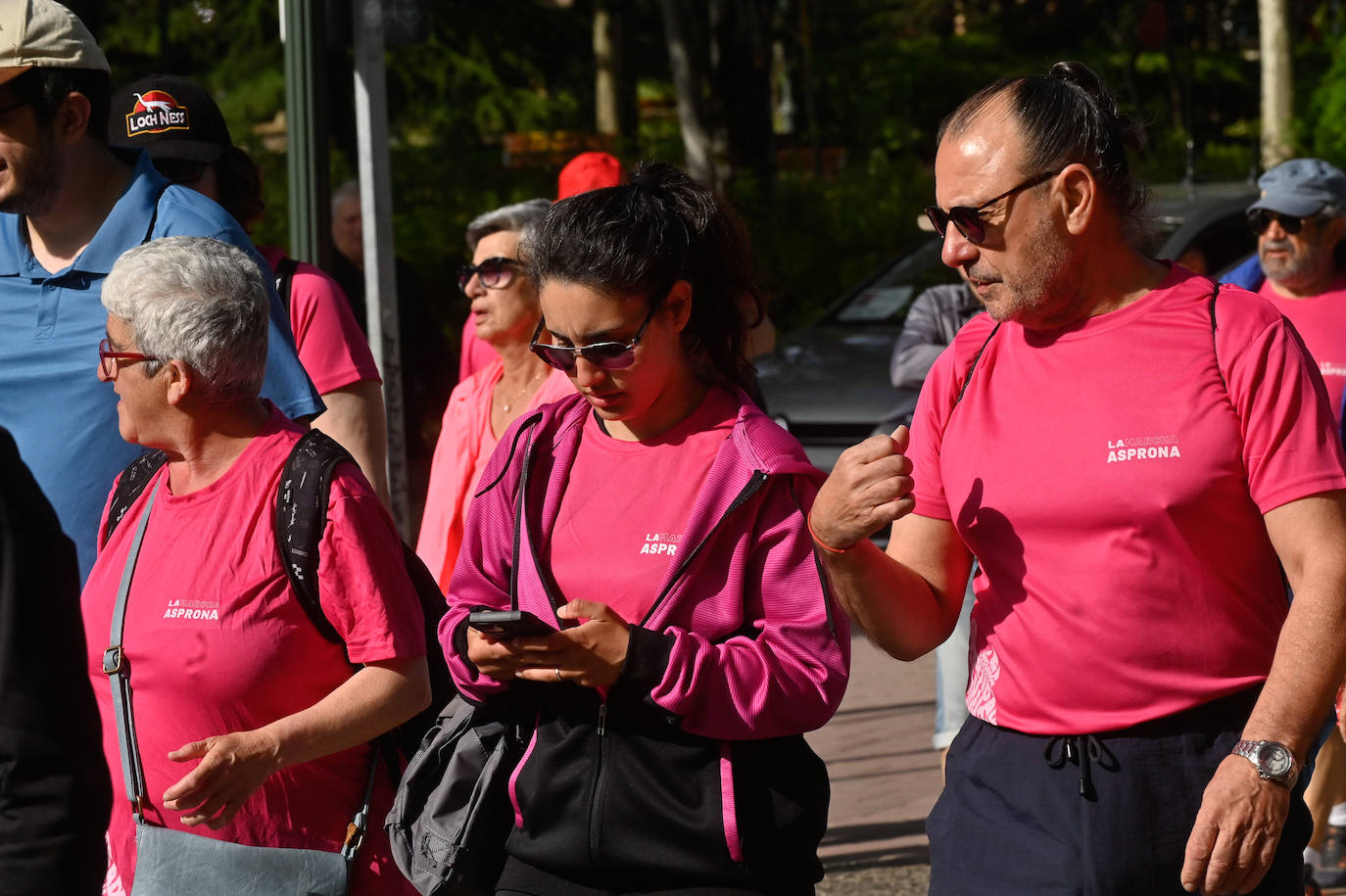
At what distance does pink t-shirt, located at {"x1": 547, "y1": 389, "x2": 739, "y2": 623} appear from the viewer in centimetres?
293

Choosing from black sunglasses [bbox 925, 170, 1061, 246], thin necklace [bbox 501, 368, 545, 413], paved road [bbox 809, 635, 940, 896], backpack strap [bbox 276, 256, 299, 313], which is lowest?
paved road [bbox 809, 635, 940, 896]

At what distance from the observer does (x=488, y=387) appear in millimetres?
4852

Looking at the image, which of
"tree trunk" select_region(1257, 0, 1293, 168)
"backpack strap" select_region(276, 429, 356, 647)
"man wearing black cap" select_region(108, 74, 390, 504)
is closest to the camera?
"backpack strap" select_region(276, 429, 356, 647)

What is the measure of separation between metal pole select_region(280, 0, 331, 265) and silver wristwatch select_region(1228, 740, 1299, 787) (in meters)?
4.66

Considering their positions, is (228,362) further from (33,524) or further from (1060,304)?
(1060,304)

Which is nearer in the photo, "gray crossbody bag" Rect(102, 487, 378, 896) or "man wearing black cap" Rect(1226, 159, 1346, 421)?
"gray crossbody bag" Rect(102, 487, 378, 896)

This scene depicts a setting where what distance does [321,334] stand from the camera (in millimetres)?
4230

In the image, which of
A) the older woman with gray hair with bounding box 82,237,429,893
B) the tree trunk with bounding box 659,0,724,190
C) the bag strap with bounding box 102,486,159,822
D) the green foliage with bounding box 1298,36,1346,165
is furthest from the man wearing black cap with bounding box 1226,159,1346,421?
the green foliage with bounding box 1298,36,1346,165

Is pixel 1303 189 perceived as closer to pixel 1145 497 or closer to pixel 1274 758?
pixel 1145 497

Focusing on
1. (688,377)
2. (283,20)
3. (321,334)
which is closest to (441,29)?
(283,20)

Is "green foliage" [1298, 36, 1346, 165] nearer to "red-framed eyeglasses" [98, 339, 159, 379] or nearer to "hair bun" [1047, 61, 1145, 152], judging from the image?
"hair bun" [1047, 61, 1145, 152]

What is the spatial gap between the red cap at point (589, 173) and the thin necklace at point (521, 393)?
623 millimetres

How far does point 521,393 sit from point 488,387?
16 cm

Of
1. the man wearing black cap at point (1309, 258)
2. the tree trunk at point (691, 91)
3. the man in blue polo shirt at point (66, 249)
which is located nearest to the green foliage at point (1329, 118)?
the tree trunk at point (691, 91)
